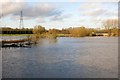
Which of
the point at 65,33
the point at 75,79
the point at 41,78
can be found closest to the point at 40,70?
the point at 41,78

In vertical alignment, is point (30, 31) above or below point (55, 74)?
above

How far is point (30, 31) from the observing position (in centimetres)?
2944

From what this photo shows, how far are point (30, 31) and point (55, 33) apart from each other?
372cm

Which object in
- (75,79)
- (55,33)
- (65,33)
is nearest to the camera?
(75,79)

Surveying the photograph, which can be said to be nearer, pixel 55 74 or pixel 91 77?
pixel 91 77

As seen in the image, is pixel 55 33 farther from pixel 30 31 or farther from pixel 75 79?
pixel 75 79

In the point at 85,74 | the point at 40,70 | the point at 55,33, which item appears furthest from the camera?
the point at 55,33

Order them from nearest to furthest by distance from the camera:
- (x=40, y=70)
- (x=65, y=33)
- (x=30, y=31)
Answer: (x=40, y=70) → (x=30, y=31) → (x=65, y=33)

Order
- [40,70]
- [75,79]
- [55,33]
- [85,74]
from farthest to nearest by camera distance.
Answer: [55,33] → [40,70] → [85,74] → [75,79]

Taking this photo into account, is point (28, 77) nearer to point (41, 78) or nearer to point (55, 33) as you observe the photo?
point (41, 78)

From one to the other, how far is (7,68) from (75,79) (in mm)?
2745

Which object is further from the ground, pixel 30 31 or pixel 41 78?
pixel 30 31

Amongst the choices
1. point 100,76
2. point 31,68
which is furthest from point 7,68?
point 100,76

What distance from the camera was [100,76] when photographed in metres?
6.82
